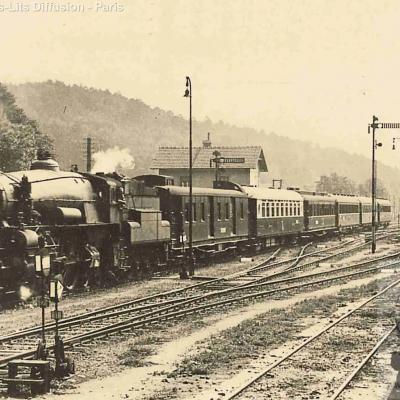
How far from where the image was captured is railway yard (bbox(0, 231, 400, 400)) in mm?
9867

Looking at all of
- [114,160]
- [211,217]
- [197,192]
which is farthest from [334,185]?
[197,192]

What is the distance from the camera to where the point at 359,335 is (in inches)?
540

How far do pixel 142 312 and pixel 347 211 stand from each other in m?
37.2

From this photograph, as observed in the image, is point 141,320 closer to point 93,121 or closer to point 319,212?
point 319,212

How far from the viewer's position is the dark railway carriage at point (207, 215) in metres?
26.3

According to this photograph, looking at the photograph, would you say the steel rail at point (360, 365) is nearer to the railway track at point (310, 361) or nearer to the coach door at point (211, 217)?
the railway track at point (310, 361)

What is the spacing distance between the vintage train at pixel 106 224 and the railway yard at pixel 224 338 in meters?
1.04

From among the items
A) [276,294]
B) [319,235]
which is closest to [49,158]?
[276,294]

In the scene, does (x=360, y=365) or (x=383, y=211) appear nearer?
(x=360, y=365)

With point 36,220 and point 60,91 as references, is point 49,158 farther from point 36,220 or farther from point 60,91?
point 60,91

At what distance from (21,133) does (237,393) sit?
43.0 m

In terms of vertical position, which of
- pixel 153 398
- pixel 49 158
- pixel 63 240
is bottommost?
pixel 153 398

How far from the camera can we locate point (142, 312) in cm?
1642

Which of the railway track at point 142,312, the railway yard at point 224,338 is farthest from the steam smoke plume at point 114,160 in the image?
the railway track at point 142,312
